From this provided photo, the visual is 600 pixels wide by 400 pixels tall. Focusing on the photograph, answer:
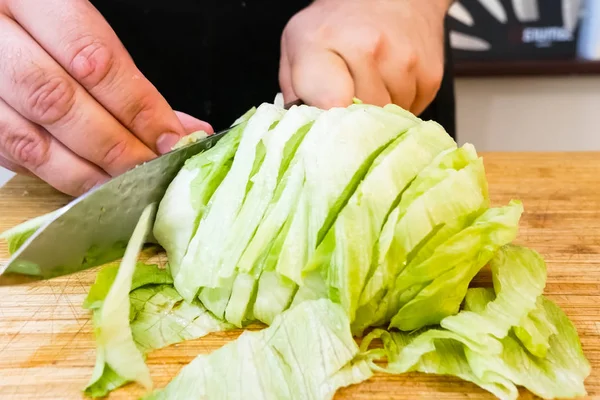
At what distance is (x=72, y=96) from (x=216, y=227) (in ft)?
1.74

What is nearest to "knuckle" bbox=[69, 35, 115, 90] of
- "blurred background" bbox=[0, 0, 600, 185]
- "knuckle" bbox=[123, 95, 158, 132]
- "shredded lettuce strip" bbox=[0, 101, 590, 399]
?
"knuckle" bbox=[123, 95, 158, 132]

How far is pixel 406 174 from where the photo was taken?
133 cm

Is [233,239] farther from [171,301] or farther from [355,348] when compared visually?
[355,348]

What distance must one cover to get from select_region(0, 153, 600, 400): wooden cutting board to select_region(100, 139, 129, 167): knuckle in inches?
12.3

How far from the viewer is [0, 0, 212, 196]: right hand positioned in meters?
1.52

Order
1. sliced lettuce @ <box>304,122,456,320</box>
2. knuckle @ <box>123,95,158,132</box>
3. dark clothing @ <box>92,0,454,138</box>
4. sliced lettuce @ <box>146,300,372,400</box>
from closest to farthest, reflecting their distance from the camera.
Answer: sliced lettuce @ <box>146,300,372,400</box> < sliced lettuce @ <box>304,122,456,320</box> < knuckle @ <box>123,95,158,132</box> < dark clothing @ <box>92,0,454,138</box>

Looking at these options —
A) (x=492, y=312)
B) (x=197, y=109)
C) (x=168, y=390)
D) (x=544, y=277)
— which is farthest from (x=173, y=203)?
(x=197, y=109)

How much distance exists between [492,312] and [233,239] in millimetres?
579

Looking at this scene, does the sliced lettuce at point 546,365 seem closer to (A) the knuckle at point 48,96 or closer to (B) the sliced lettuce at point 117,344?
(B) the sliced lettuce at point 117,344

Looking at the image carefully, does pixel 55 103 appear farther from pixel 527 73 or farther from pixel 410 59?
pixel 527 73

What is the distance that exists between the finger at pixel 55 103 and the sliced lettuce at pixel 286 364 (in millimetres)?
698

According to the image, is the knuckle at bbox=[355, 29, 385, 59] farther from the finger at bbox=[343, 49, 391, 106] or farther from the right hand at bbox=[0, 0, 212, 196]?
the right hand at bbox=[0, 0, 212, 196]

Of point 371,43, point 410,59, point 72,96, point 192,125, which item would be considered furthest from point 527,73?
point 72,96

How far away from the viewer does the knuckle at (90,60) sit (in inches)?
60.0
